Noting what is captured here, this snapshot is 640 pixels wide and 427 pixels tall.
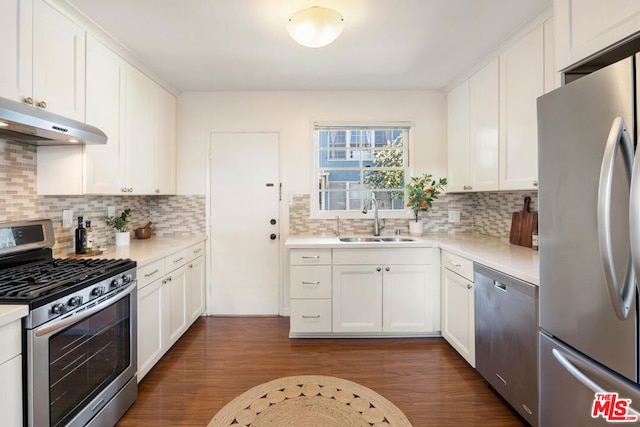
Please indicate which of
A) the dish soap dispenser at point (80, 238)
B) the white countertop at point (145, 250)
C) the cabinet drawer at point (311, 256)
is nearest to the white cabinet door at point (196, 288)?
the white countertop at point (145, 250)

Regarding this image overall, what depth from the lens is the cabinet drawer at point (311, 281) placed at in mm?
2871

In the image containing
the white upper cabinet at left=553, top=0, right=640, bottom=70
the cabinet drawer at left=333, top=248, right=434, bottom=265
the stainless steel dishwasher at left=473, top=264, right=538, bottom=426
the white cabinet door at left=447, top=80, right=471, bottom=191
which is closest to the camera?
the white upper cabinet at left=553, top=0, right=640, bottom=70

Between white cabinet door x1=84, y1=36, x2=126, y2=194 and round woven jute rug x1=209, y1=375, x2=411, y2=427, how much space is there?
1.72 m

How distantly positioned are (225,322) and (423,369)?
200cm

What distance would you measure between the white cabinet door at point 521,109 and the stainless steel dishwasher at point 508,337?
0.72m

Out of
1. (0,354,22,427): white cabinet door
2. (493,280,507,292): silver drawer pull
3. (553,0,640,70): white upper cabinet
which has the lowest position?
(0,354,22,427): white cabinet door

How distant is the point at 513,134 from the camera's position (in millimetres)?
2252

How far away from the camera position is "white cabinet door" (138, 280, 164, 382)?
6.93 feet

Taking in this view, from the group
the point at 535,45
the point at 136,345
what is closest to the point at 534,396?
the point at 535,45

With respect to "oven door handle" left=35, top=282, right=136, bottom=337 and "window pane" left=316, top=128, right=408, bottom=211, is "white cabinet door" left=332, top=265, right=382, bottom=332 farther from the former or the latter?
"oven door handle" left=35, top=282, right=136, bottom=337

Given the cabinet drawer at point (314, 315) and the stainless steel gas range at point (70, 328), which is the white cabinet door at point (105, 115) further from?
the cabinet drawer at point (314, 315)

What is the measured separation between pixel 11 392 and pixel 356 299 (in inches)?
89.2

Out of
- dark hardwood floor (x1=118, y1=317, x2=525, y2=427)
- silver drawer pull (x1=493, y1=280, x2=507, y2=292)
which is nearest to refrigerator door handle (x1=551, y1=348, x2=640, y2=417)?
silver drawer pull (x1=493, y1=280, x2=507, y2=292)

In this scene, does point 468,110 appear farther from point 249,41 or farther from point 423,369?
point 423,369
